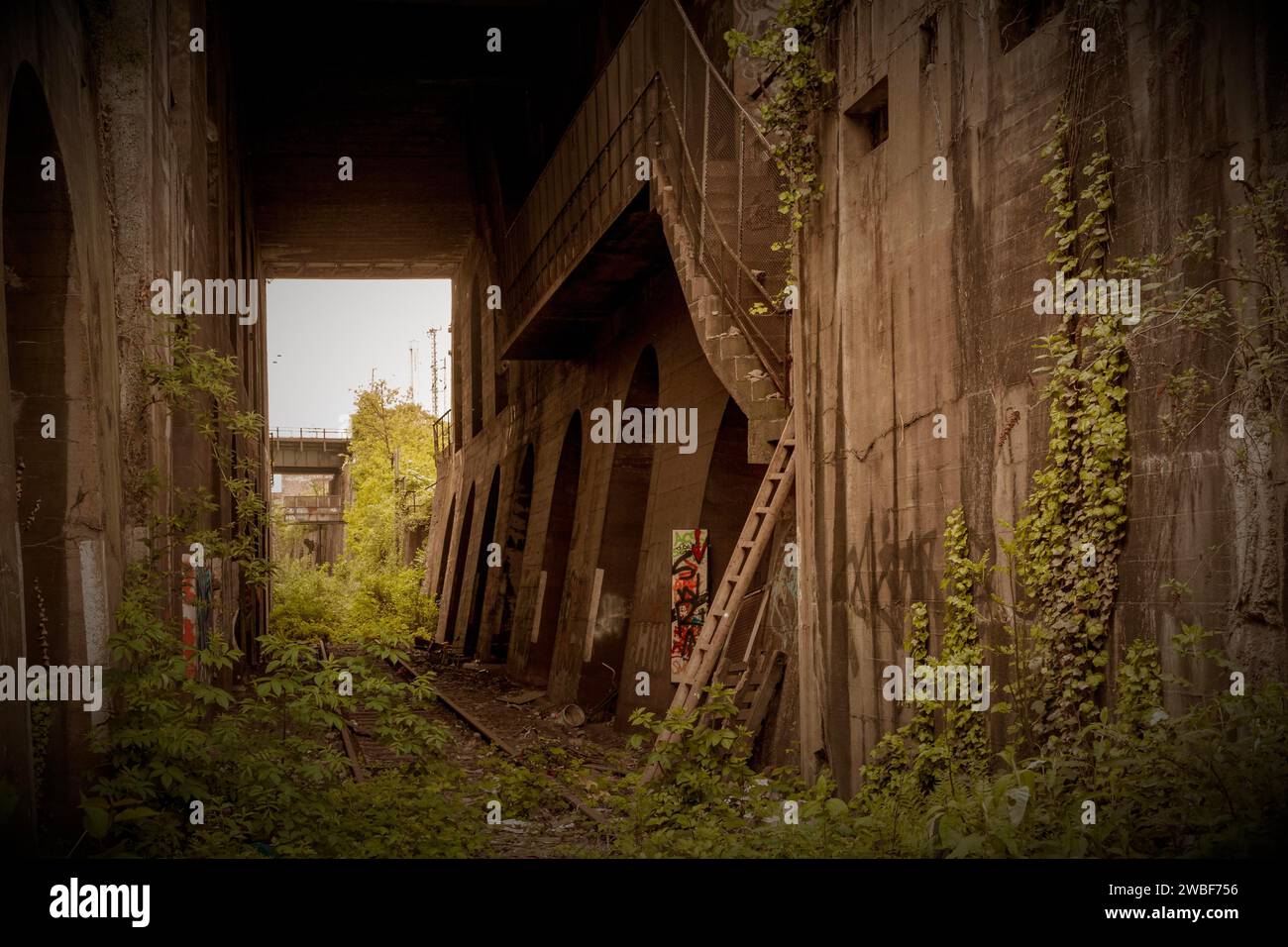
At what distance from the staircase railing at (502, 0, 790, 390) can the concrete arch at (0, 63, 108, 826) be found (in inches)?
261

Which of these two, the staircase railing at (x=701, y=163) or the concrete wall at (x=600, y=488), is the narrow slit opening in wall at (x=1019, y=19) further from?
the concrete wall at (x=600, y=488)

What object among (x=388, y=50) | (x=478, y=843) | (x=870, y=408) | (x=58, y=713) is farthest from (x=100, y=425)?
(x=388, y=50)

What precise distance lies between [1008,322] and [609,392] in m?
13.3

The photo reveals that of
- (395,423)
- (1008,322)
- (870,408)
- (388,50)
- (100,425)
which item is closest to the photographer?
(1008,322)

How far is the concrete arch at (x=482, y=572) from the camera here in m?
31.9

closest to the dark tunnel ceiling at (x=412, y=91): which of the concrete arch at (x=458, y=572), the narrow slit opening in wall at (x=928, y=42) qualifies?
the concrete arch at (x=458, y=572)

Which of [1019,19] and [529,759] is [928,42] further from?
[529,759]

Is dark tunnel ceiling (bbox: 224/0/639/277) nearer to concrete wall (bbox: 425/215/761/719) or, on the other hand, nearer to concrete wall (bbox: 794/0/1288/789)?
concrete wall (bbox: 425/215/761/719)

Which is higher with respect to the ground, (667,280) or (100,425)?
(667,280)

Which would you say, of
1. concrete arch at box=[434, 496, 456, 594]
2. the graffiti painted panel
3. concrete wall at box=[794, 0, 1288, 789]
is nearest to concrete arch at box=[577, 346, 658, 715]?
the graffiti painted panel

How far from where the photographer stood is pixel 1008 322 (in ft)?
26.5

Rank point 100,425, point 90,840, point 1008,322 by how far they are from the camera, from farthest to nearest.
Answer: point 100,425, point 1008,322, point 90,840

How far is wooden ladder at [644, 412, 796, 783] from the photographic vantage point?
11.9 meters

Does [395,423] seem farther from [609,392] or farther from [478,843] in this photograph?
[478,843]
